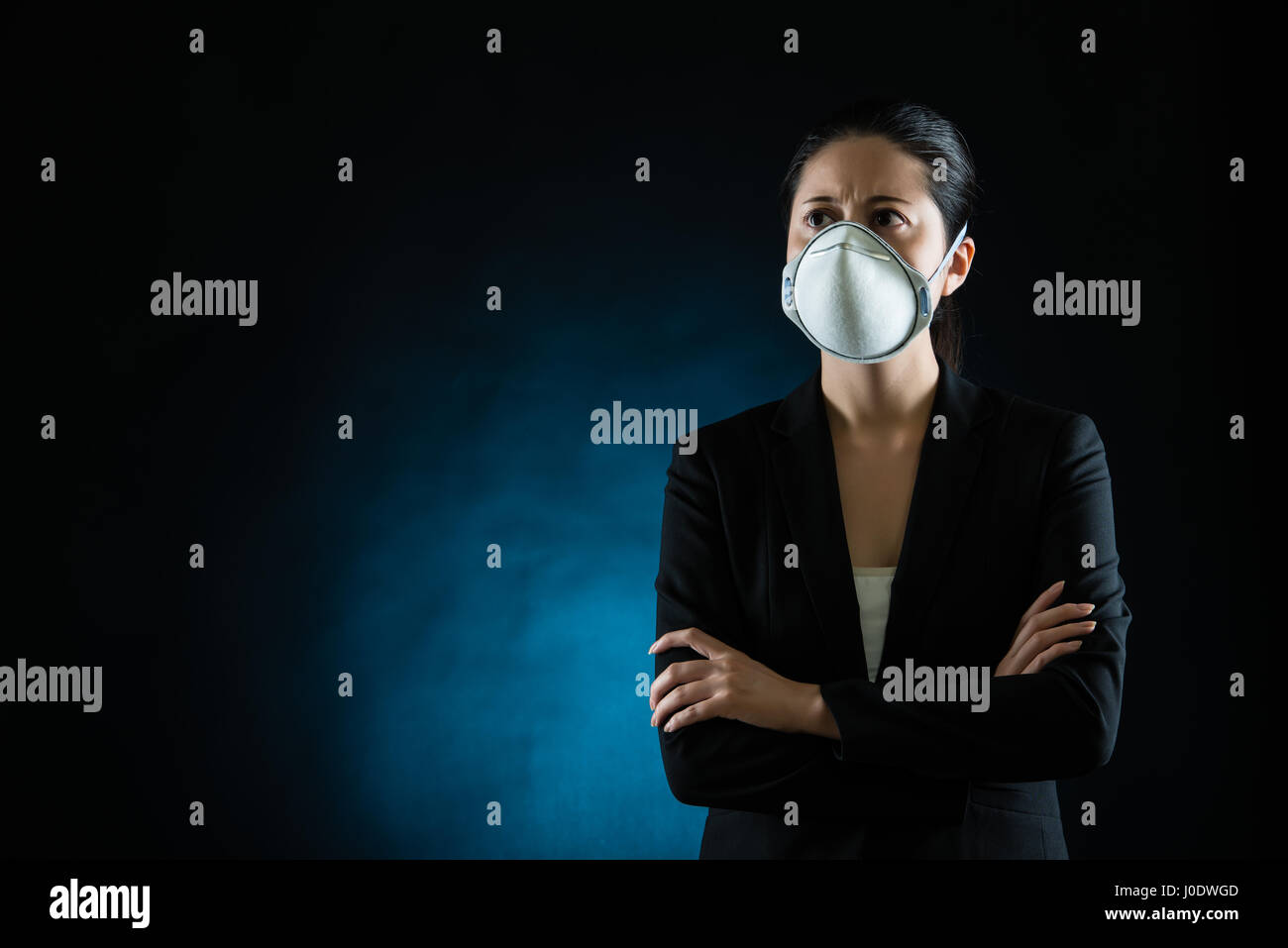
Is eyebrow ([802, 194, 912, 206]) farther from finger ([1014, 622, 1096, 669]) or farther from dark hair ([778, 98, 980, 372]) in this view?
finger ([1014, 622, 1096, 669])

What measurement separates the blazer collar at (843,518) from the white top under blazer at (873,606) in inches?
0.9

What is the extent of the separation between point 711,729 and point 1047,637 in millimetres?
611

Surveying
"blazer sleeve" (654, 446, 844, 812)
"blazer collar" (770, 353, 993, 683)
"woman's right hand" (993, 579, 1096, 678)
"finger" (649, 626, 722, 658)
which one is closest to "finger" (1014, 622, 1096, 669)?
"woman's right hand" (993, 579, 1096, 678)

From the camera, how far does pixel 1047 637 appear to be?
6.40 ft

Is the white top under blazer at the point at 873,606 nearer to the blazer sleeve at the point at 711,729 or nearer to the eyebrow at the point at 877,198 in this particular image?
the blazer sleeve at the point at 711,729

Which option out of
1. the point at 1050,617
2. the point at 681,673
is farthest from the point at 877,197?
the point at 681,673

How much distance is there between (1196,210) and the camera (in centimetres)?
318

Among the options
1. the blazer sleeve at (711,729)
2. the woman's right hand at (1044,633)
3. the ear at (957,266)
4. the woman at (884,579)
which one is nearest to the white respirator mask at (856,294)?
the woman at (884,579)

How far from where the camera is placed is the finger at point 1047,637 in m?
1.95

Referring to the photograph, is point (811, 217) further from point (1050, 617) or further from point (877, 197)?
point (1050, 617)

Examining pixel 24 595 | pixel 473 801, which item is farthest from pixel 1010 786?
Answer: pixel 24 595

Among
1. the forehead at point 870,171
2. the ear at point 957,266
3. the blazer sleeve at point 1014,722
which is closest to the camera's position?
the blazer sleeve at point 1014,722

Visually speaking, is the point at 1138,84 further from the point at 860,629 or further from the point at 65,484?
the point at 65,484

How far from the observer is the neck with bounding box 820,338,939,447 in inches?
86.4
